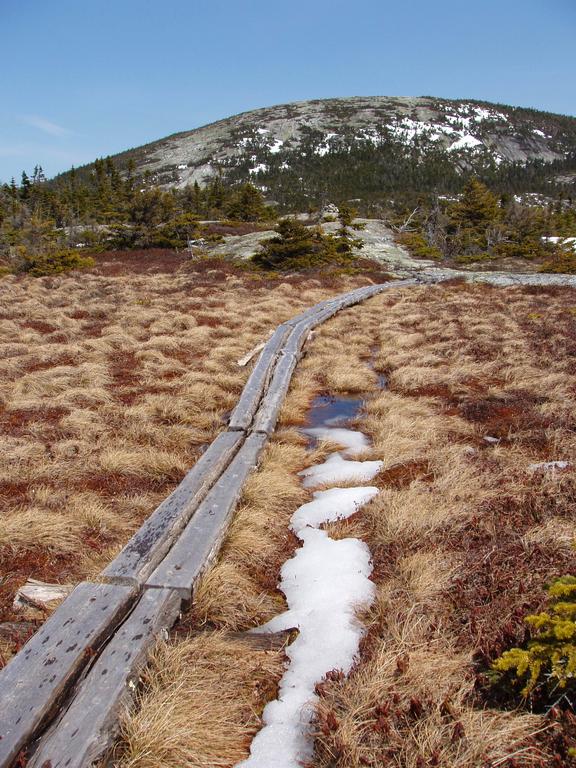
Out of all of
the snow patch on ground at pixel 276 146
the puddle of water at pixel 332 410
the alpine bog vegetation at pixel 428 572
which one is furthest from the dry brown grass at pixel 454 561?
the snow patch on ground at pixel 276 146

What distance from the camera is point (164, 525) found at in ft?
14.3

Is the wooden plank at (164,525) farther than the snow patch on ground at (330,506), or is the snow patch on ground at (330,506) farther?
the snow patch on ground at (330,506)

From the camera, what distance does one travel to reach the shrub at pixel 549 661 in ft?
7.61

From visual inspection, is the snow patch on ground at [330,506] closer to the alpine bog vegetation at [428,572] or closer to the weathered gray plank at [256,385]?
the alpine bog vegetation at [428,572]

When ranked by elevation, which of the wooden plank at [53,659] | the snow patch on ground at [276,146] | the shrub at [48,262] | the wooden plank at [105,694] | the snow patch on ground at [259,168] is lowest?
the wooden plank at [105,694]

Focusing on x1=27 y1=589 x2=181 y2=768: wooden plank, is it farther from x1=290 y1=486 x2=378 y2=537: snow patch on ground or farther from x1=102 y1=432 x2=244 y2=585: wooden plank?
x1=290 y1=486 x2=378 y2=537: snow patch on ground

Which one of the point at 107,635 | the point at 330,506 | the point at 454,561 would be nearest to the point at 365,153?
the point at 330,506

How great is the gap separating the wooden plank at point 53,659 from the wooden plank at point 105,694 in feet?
0.28

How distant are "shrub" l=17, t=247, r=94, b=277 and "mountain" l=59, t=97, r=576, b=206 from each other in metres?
82.6

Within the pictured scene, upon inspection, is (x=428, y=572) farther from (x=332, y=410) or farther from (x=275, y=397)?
(x=332, y=410)

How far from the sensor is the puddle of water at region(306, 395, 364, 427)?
326 inches

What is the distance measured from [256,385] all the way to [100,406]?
2782mm

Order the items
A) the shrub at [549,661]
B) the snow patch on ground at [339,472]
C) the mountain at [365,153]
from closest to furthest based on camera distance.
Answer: the shrub at [549,661] < the snow patch on ground at [339,472] < the mountain at [365,153]

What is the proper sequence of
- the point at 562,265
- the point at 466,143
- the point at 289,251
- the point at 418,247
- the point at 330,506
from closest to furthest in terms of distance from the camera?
the point at 330,506, the point at 289,251, the point at 562,265, the point at 418,247, the point at 466,143
